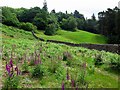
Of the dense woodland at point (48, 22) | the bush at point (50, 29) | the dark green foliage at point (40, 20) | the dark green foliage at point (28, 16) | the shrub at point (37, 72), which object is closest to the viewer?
the shrub at point (37, 72)

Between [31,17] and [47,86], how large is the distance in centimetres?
Answer: 7914

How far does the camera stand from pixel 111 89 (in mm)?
11914

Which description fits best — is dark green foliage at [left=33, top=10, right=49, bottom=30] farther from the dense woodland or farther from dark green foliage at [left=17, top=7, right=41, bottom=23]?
dark green foliage at [left=17, top=7, right=41, bottom=23]

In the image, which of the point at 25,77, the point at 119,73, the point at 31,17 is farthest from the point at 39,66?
the point at 31,17

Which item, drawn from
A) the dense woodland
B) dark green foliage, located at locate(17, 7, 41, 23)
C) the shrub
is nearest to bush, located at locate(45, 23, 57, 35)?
the dense woodland

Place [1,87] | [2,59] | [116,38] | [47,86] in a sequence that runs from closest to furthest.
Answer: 1. [1,87]
2. [47,86]
3. [2,59]
4. [116,38]

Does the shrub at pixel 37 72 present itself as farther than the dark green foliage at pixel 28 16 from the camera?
No

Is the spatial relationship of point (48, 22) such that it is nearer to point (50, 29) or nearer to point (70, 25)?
point (50, 29)

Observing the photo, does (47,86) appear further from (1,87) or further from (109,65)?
(109,65)

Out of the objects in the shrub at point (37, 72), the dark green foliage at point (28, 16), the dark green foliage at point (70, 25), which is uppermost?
the dark green foliage at point (28, 16)

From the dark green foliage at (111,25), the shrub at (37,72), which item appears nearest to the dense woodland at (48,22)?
the dark green foliage at (111,25)

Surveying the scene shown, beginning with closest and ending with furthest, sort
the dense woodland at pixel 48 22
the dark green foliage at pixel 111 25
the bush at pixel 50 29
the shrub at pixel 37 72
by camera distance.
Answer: the shrub at pixel 37 72 < the dense woodland at pixel 48 22 < the dark green foliage at pixel 111 25 < the bush at pixel 50 29

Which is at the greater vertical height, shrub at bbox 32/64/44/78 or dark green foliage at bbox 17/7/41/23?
dark green foliage at bbox 17/7/41/23

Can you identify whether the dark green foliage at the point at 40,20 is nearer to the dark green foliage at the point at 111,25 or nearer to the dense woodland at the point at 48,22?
the dense woodland at the point at 48,22
